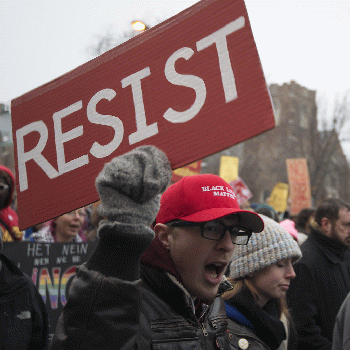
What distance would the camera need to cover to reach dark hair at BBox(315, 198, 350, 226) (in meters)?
Answer: 3.99

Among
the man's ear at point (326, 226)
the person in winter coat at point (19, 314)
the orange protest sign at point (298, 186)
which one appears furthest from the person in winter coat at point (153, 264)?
the orange protest sign at point (298, 186)

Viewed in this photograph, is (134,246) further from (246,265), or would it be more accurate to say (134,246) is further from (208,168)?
(208,168)

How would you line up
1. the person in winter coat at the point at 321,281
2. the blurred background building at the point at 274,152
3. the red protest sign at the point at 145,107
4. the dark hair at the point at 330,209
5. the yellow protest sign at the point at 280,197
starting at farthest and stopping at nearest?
the blurred background building at the point at 274,152 < the yellow protest sign at the point at 280,197 < the dark hair at the point at 330,209 < the person in winter coat at the point at 321,281 < the red protest sign at the point at 145,107

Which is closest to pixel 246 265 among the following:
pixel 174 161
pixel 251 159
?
pixel 174 161

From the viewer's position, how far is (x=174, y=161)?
141 centimetres

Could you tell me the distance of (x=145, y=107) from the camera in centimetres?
157

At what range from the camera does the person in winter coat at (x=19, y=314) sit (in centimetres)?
204

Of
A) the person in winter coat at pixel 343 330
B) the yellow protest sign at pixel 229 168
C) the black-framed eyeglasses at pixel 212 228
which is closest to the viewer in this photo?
the black-framed eyeglasses at pixel 212 228

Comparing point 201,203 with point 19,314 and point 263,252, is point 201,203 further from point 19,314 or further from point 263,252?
point 19,314

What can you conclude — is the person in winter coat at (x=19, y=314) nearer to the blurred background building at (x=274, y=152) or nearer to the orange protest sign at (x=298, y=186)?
the orange protest sign at (x=298, y=186)

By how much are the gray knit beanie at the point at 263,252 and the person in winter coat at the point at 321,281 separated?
105 centimetres

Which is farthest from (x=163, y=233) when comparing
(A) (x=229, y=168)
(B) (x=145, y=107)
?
(A) (x=229, y=168)

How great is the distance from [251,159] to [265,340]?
3457 cm

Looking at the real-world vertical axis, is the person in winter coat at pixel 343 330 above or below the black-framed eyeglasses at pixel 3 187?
below
